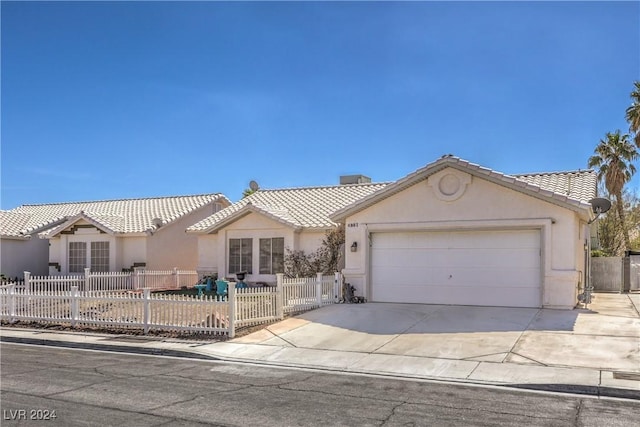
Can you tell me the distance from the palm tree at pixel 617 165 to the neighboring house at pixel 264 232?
55.5 ft

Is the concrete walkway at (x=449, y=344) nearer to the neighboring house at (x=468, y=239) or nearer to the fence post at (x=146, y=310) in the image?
the fence post at (x=146, y=310)

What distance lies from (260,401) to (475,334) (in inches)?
260

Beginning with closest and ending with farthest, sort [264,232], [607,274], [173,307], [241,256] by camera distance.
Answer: [173,307], [607,274], [264,232], [241,256]

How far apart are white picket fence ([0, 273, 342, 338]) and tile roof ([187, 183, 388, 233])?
567 cm

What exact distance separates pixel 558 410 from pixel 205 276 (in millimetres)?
19379

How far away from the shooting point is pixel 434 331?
13.6m

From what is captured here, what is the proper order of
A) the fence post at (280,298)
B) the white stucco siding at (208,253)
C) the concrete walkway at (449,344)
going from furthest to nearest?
the white stucco siding at (208,253) < the fence post at (280,298) < the concrete walkway at (449,344)

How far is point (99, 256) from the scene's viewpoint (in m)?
28.4

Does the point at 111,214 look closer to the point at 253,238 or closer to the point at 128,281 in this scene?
the point at 128,281

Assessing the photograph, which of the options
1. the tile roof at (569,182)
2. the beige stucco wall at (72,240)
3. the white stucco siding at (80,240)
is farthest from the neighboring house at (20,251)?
the tile roof at (569,182)

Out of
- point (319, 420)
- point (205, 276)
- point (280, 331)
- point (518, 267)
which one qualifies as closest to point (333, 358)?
point (280, 331)

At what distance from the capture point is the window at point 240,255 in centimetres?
2431

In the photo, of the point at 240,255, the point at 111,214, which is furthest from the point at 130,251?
the point at 240,255

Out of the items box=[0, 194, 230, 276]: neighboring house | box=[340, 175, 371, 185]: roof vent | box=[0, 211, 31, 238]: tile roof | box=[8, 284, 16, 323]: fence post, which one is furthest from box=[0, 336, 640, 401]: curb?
box=[340, 175, 371, 185]: roof vent
